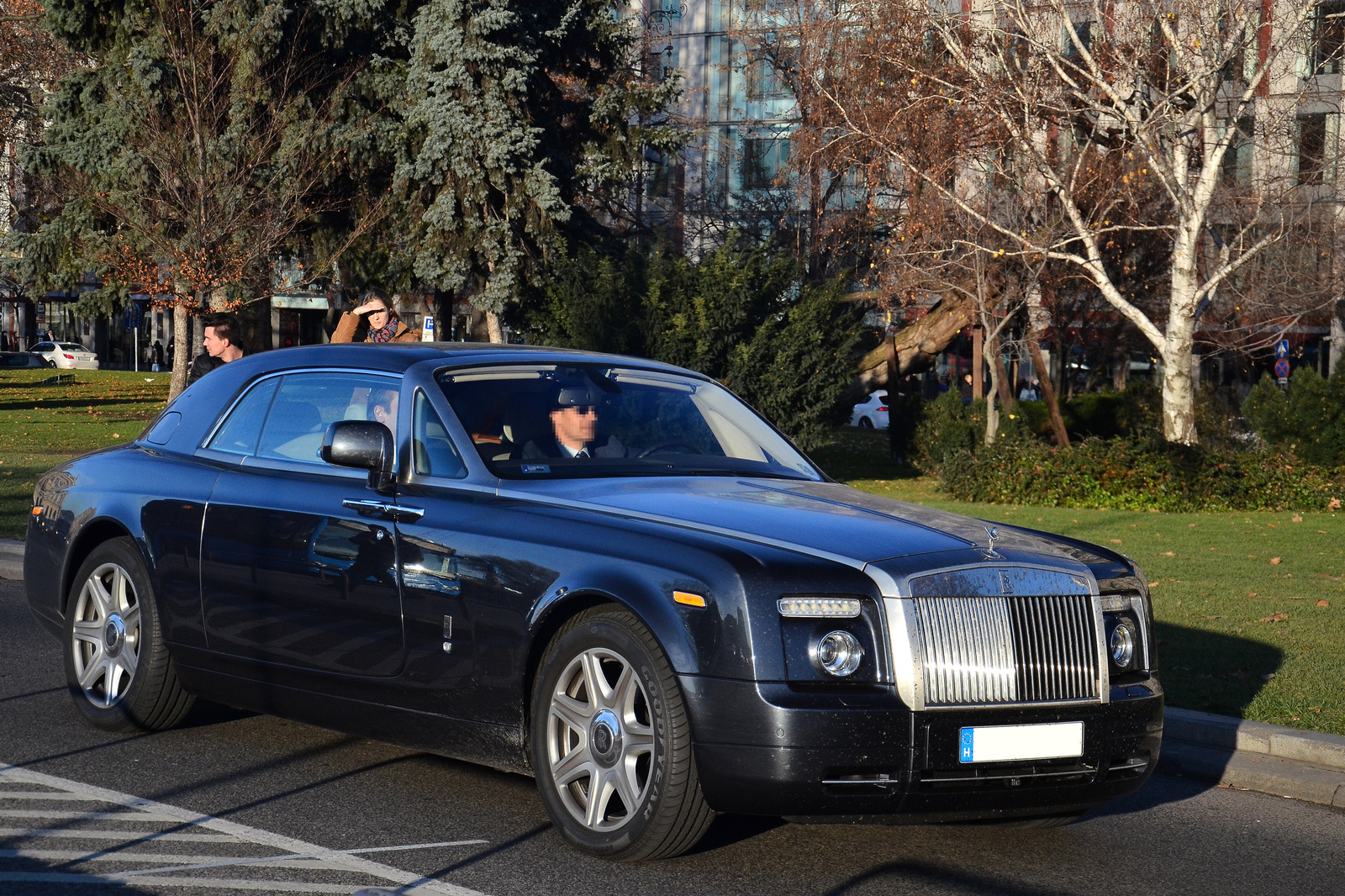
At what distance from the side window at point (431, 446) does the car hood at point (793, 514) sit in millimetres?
280

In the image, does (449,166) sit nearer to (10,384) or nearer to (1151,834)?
(10,384)

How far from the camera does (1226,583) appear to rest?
473 inches

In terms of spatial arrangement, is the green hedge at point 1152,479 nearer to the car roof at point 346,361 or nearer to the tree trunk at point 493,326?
the tree trunk at point 493,326

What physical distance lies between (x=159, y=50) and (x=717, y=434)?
29735 millimetres

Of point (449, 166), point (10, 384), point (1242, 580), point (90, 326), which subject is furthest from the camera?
point (90, 326)

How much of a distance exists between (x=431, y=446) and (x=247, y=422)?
1308mm

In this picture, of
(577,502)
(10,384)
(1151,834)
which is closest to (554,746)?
A: (577,502)

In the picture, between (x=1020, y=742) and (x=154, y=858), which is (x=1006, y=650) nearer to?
(x=1020, y=742)

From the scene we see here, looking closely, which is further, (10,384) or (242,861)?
(10,384)

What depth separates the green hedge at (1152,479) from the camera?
2059 centimetres

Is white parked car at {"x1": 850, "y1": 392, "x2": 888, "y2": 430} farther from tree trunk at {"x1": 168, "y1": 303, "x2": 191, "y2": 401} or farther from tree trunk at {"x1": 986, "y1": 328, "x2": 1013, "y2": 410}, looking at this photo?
tree trunk at {"x1": 168, "y1": 303, "x2": 191, "y2": 401}

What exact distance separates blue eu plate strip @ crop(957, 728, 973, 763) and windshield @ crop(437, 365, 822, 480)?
163 centimetres

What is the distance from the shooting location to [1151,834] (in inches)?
223

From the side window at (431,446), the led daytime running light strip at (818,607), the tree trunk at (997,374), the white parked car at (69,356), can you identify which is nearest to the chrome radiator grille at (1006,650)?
the led daytime running light strip at (818,607)
